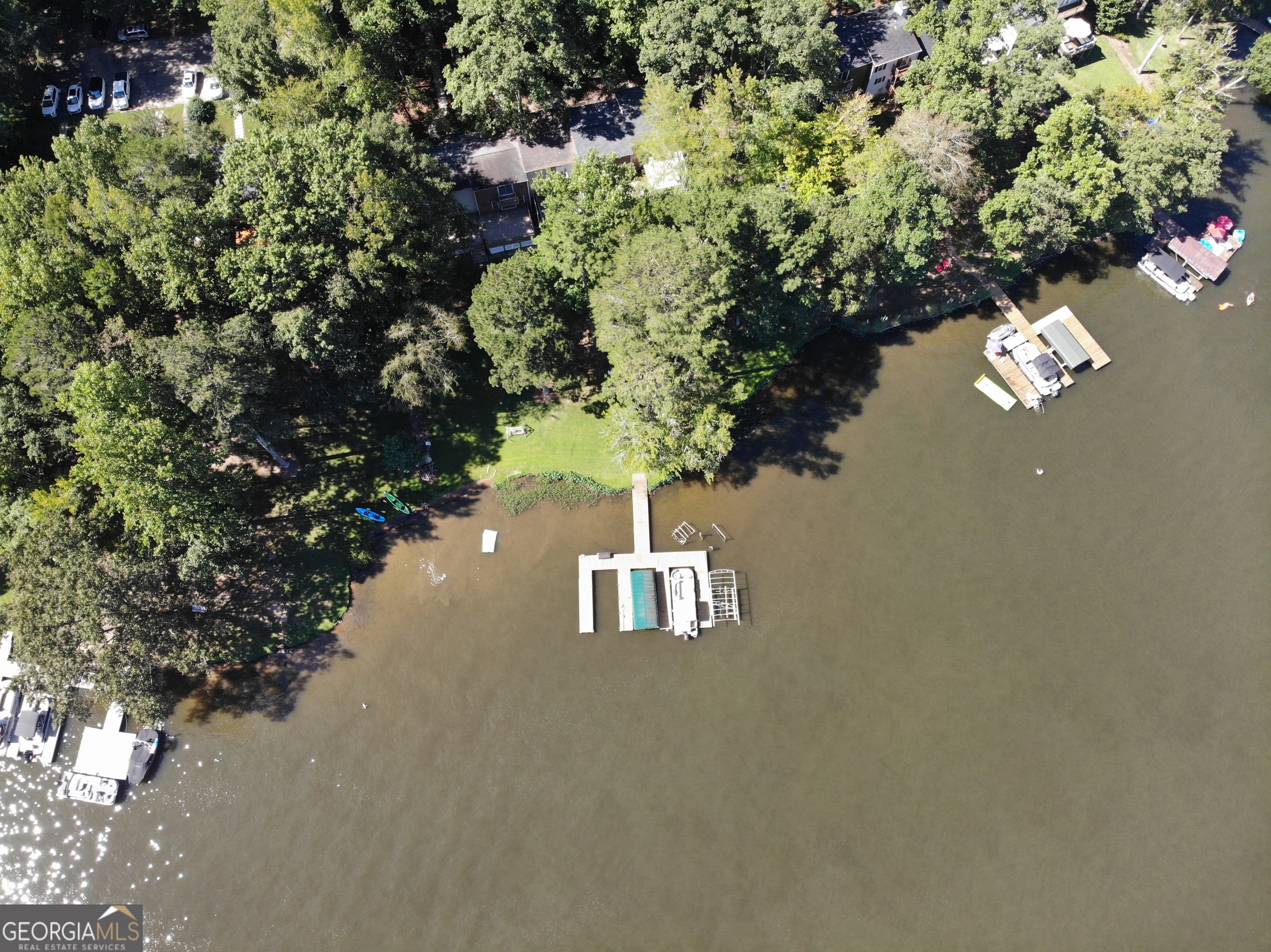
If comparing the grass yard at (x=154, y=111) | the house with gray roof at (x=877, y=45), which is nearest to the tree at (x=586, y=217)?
the house with gray roof at (x=877, y=45)

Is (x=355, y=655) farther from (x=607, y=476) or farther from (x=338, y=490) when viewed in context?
(x=607, y=476)

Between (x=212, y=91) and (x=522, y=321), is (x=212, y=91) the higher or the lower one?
the higher one

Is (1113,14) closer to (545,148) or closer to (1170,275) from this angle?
(1170,275)

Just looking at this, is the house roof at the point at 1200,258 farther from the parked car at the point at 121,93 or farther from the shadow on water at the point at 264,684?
the parked car at the point at 121,93

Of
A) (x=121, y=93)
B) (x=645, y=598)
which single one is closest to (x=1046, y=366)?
(x=645, y=598)

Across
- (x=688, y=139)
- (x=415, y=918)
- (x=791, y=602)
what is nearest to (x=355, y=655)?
(x=415, y=918)

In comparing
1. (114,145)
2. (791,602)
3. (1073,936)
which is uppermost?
(114,145)

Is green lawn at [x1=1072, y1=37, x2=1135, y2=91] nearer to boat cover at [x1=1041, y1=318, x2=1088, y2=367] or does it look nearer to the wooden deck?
the wooden deck

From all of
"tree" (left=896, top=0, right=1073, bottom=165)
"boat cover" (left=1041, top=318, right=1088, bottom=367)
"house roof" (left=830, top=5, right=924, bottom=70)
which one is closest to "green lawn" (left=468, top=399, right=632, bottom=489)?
"tree" (left=896, top=0, right=1073, bottom=165)
